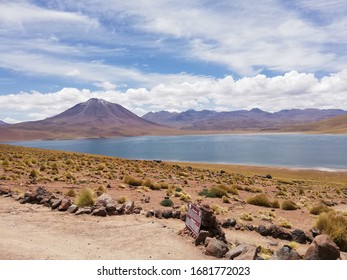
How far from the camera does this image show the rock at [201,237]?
9.81 m

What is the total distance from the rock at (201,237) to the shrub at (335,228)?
5.28 meters

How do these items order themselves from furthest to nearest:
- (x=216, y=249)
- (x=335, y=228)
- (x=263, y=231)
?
1. (x=263, y=231)
2. (x=335, y=228)
3. (x=216, y=249)

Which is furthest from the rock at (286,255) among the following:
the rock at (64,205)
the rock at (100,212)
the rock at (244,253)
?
the rock at (64,205)

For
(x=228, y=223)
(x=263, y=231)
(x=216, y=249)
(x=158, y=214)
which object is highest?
(x=216, y=249)

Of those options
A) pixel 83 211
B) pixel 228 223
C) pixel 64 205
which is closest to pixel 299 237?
pixel 228 223

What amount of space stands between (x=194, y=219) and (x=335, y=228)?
5776 mm

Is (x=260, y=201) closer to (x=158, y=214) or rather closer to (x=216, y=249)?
(x=158, y=214)

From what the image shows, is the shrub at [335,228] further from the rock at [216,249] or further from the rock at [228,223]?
the rock at [216,249]

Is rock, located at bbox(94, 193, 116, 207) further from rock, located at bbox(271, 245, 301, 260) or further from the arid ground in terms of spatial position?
rock, located at bbox(271, 245, 301, 260)

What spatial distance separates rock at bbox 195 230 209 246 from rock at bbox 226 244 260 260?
1198mm

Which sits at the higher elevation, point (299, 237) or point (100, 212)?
point (100, 212)

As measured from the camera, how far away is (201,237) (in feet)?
32.4

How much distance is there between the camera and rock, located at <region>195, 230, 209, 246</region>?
9.81 meters
